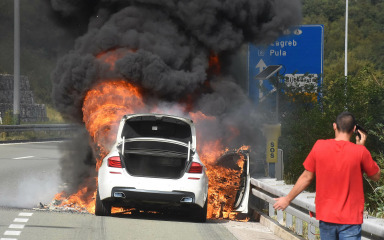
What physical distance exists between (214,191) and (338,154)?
774cm

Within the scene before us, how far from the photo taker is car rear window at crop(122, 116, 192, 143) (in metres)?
13.0

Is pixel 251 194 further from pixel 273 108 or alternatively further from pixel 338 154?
pixel 338 154

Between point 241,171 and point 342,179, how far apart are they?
7227 millimetres

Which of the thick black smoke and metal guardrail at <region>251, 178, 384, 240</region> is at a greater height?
the thick black smoke

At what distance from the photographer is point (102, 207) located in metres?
12.4

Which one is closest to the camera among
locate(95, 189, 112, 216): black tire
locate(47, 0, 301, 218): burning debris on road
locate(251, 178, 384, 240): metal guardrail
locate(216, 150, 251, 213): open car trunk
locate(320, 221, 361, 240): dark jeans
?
locate(320, 221, 361, 240): dark jeans

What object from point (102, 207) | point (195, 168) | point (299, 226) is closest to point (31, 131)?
point (102, 207)

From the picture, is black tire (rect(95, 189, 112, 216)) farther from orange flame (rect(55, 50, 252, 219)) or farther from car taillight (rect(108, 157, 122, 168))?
orange flame (rect(55, 50, 252, 219))

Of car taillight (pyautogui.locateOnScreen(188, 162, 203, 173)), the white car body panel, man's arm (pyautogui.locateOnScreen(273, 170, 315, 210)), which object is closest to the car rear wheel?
the white car body panel

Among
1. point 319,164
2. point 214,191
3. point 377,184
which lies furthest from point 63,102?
point 319,164

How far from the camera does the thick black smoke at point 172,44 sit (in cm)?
1839

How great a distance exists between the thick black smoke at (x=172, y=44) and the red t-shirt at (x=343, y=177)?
10.9 metres

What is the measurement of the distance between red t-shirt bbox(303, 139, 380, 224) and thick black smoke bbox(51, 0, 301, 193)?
35.7 feet

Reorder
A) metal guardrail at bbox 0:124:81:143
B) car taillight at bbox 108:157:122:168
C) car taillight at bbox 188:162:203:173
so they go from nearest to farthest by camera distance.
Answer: car taillight at bbox 108:157:122:168 → car taillight at bbox 188:162:203:173 → metal guardrail at bbox 0:124:81:143
